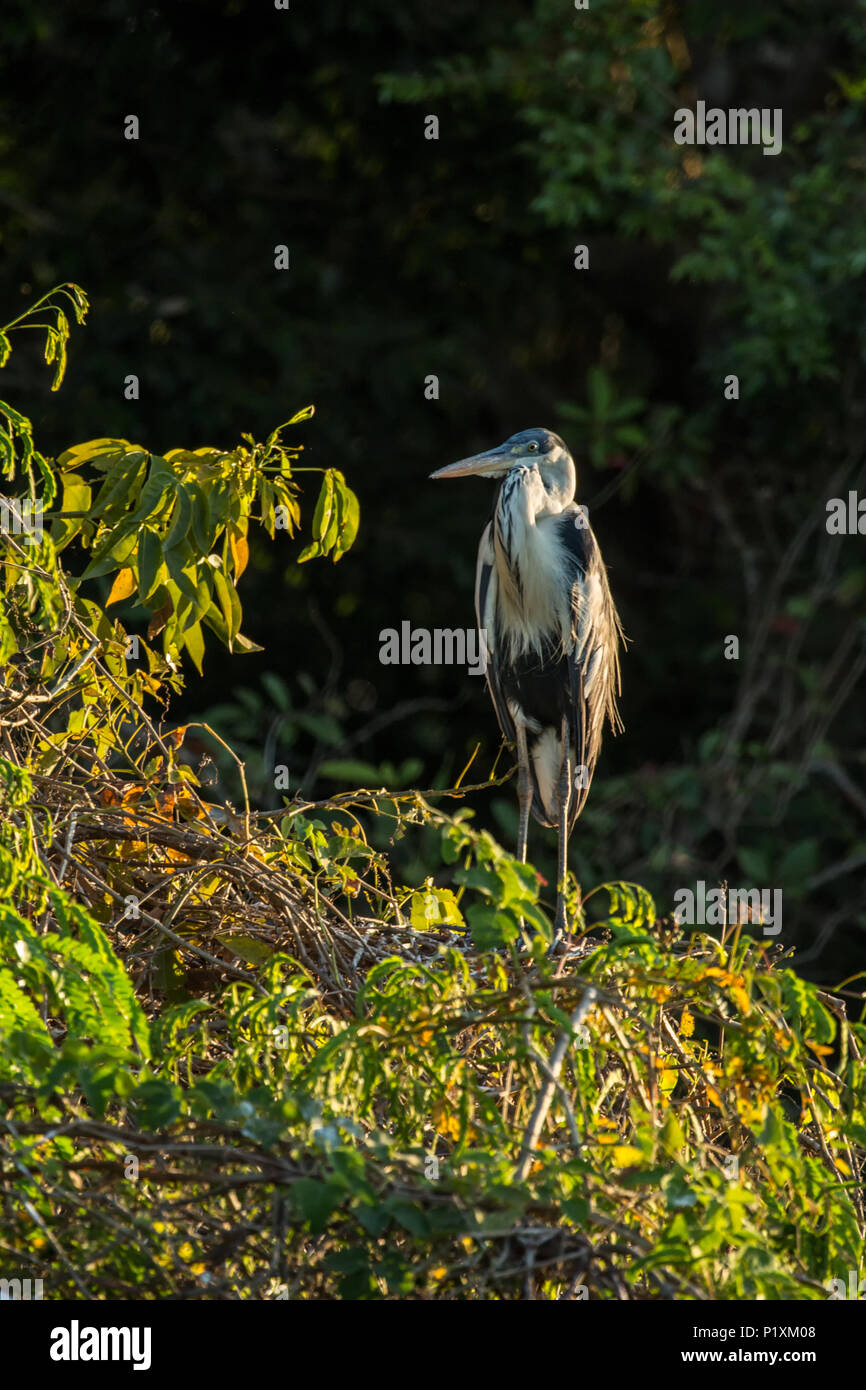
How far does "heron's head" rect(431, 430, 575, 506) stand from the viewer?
13.0 feet

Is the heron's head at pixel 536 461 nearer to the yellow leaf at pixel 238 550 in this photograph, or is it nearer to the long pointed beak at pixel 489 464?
the long pointed beak at pixel 489 464

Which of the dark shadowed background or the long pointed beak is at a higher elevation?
the dark shadowed background

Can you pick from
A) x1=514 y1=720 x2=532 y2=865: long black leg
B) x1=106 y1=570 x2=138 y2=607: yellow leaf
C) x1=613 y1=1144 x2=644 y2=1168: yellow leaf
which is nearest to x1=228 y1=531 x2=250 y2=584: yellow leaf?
x1=106 y1=570 x2=138 y2=607: yellow leaf

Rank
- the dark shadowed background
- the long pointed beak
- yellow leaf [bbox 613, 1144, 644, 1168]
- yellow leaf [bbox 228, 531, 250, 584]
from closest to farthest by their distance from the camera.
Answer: yellow leaf [bbox 613, 1144, 644, 1168] < yellow leaf [bbox 228, 531, 250, 584] < the long pointed beak < the dark shadowed background

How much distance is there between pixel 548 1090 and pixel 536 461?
2.52m

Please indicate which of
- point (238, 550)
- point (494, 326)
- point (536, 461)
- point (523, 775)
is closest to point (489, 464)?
point (536, 461)

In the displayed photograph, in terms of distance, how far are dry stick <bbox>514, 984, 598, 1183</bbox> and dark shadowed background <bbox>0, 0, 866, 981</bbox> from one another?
4039mm

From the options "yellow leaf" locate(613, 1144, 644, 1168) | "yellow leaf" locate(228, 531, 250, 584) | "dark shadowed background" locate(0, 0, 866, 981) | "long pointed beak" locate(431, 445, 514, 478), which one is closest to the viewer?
"yellow leaf" locate(613, 1144, 644, 1168)

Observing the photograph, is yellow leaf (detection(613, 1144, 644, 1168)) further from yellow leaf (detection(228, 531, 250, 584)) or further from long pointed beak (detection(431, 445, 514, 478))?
long pointed beak (detection(431, 445, 514, 478))

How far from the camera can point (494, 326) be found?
7.19m

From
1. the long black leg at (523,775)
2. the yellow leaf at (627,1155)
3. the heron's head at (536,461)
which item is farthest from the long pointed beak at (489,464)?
the yellow leaf at (627,1155)

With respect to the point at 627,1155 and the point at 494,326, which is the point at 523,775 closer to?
the point at 627,1155

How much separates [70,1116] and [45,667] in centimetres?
93

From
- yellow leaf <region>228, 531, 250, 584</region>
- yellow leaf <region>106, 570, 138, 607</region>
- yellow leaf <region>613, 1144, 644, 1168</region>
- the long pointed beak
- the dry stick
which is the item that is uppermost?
the long pointed beak
